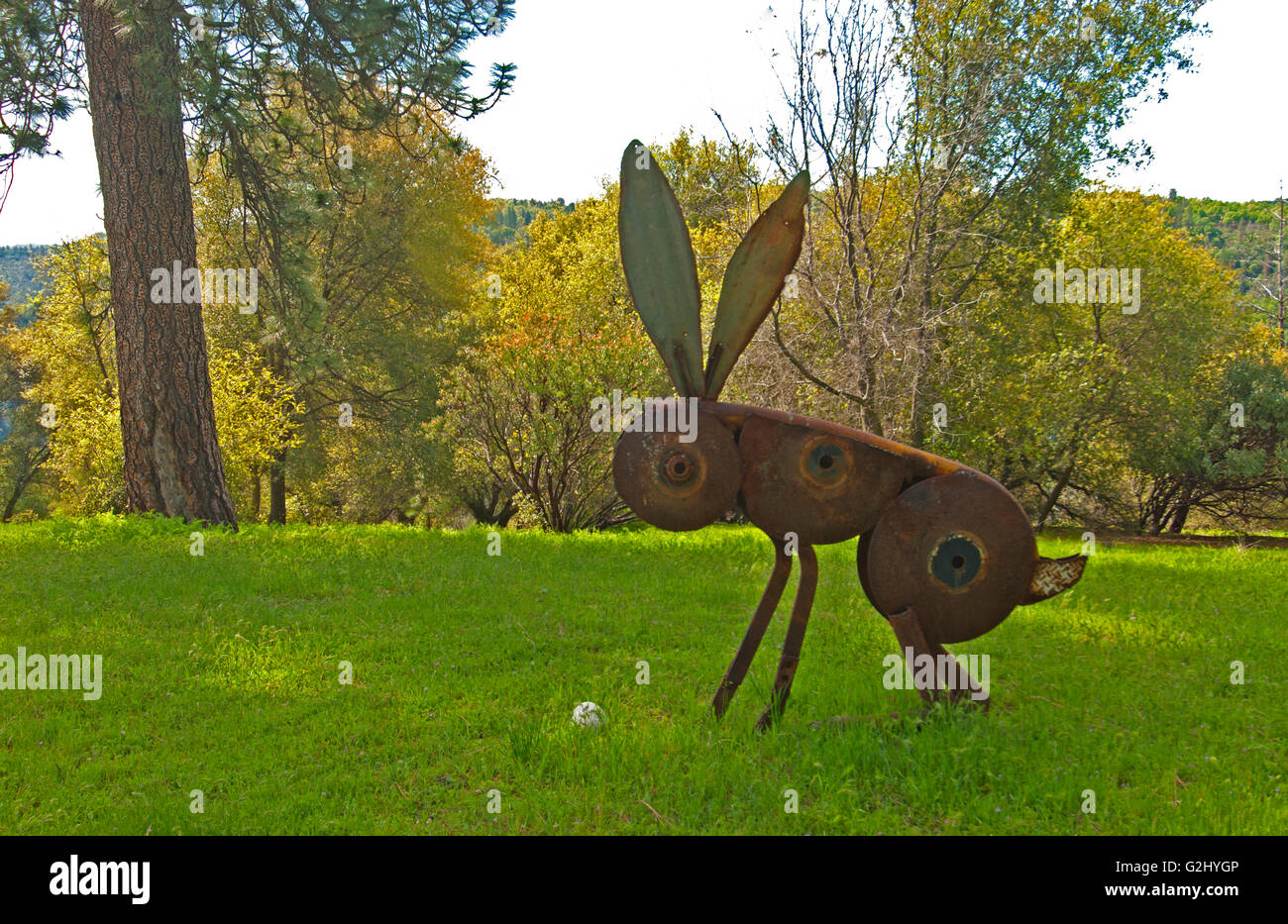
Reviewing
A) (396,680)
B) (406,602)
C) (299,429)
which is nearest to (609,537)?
(406,602)

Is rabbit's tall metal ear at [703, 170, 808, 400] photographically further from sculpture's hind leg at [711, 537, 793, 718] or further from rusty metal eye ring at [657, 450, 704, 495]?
sculpture's hind leg at [711, 537, 793, 718]

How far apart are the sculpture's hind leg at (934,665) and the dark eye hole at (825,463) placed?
2.57ft

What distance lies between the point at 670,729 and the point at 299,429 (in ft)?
70.8

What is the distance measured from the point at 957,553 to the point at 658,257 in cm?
217

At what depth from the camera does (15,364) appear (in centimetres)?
3644

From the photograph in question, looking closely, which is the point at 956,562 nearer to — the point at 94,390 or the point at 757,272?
the point at 757,272

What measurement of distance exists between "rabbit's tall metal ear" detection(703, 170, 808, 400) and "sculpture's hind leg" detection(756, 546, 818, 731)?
3.45ft

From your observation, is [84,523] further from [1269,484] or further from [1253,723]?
[1269,484]

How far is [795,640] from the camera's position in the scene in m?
4.30

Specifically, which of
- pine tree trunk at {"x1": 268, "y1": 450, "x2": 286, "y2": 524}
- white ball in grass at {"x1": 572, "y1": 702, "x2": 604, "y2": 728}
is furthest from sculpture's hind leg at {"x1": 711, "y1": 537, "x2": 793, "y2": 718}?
pine tree trunk at {"x1": 268, "y1": 450, "x2": 286, "y2": 524}

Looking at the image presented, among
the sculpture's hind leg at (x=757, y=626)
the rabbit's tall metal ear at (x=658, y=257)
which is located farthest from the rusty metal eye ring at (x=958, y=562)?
the rabbit's tall metal ear at (x=658, y=257)

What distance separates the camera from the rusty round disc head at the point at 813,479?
408cm

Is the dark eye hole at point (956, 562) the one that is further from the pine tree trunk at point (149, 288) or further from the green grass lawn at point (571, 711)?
the pine tree trunk at point (149, 288)

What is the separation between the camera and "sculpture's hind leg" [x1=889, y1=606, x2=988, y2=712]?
4078mm
